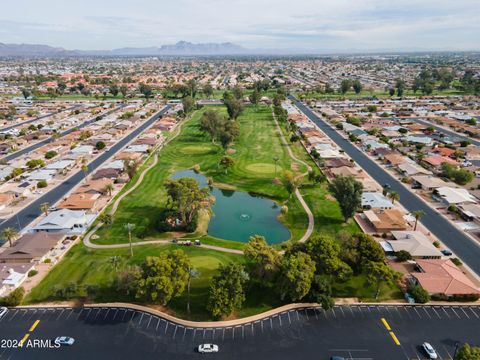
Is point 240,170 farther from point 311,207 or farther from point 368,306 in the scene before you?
point 368,306

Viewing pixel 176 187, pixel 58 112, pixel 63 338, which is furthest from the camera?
pixel 58 112

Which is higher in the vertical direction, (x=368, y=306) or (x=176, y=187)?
(x=176, y=187)

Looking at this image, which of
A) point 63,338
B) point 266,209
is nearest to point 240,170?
point 266,209

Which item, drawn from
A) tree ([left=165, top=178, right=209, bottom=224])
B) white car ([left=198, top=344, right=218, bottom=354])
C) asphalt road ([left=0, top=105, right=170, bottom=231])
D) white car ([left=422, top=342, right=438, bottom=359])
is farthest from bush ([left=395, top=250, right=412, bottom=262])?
asphalt road ([left=0, top=105, right=170, bottom=231])

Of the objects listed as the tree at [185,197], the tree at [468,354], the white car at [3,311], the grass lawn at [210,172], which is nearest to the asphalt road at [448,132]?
the grass lawn at [210,172]

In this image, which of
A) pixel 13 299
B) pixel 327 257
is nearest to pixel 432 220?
pixel 327 257

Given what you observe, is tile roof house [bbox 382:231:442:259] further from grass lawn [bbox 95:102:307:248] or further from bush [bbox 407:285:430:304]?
grass lawn [bbox 95:102:307:248]

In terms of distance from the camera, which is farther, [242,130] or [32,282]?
[242,130]
